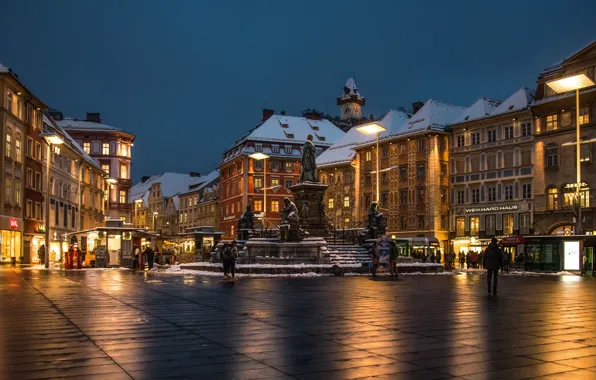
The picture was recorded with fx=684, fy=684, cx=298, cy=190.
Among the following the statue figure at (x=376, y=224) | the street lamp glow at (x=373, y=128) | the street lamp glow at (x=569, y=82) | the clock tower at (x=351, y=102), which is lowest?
the statue figure at (x=376, y=224)

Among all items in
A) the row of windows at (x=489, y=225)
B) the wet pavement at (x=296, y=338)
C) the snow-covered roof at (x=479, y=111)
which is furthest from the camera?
the snow-covered roof at (x=479, y=111)

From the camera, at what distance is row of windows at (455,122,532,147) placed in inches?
2569

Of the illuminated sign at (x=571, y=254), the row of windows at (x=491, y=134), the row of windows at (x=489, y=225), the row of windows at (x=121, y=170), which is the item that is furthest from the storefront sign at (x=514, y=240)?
the row of windows at (x=121, y=170)

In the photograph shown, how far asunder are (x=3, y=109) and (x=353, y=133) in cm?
4819

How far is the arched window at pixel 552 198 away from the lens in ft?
198

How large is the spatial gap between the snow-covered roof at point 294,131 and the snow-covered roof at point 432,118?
23.7m

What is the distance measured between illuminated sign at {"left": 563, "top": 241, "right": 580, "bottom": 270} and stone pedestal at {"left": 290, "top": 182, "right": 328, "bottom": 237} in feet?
47.6

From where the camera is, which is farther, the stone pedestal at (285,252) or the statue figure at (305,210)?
the statue figure at (305,210)

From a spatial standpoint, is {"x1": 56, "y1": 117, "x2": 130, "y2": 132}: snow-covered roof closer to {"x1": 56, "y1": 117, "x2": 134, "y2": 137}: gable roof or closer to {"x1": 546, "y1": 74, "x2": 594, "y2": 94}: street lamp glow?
{"x1": 56, "y1": 117, "x2": 134, "y2": 137}: gable roof

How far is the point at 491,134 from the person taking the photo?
225 feet

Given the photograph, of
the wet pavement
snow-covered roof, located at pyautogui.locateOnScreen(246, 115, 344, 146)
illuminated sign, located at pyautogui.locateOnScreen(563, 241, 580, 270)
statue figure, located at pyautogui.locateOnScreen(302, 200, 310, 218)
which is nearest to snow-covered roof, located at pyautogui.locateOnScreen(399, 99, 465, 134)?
snow-covered roof, located at pyautogui.locateOnScreen(246, 115, 344, 146)

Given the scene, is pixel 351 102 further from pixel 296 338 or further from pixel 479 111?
pixel 296 338

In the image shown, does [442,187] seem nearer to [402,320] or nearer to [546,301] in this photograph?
[546,301]

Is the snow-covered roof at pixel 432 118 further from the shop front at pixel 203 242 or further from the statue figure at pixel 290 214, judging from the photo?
the statue figure at pixel 290 214
